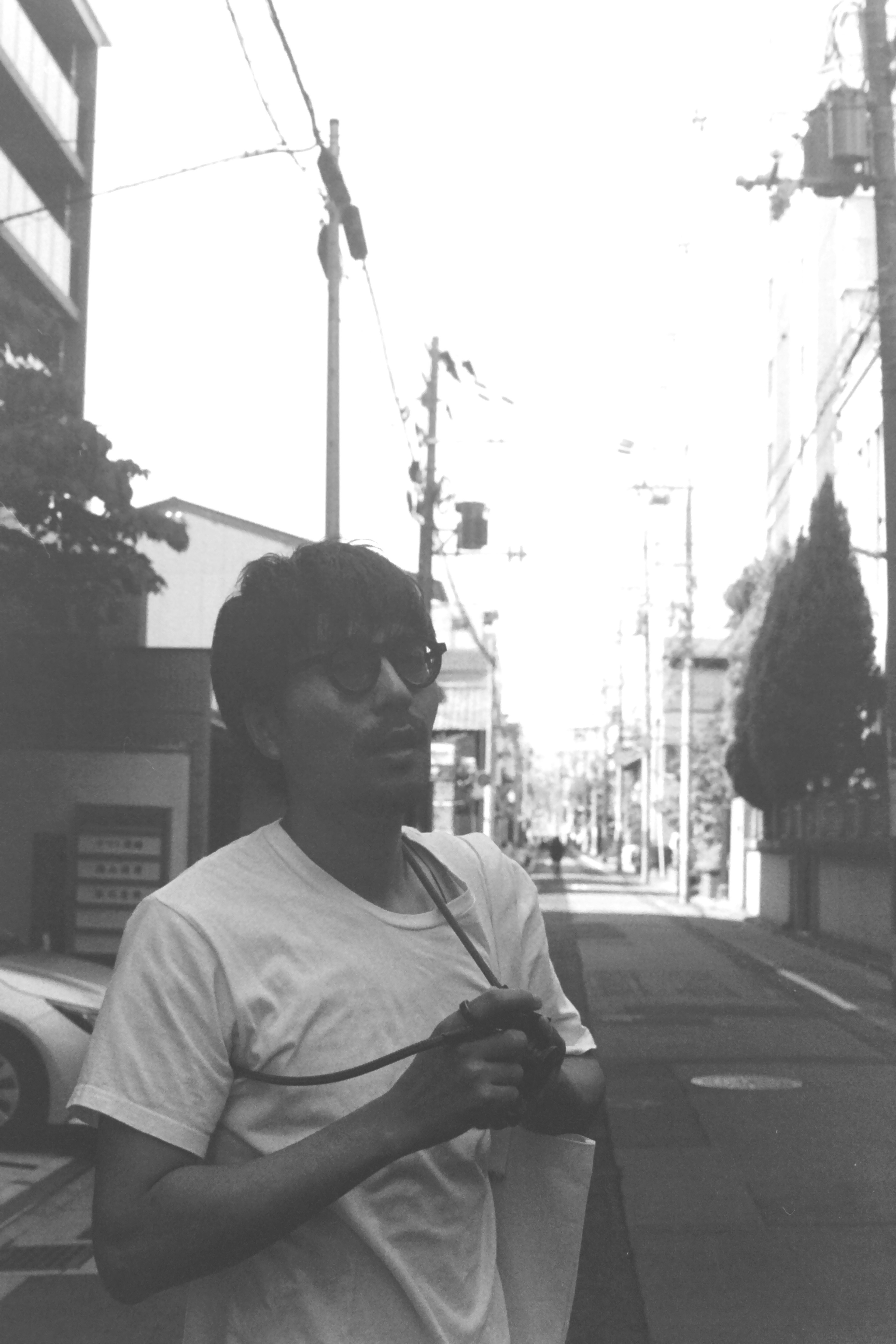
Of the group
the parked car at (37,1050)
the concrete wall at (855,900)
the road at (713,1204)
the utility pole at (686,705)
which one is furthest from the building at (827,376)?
the parked car at (37,1050)

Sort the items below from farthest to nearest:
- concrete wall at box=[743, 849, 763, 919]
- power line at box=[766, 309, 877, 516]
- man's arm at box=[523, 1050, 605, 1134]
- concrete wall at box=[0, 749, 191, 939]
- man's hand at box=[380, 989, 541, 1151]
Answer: concrete wall at box=[743, 849, 763, 919]
power line at box=[766, 309, 877, 516]
concrete wall at box=[0, 749, 191, 939]
man's arm at box=[523, 1050, 605, 1134]
man's hand at box=[380, 989, 541, 1151]

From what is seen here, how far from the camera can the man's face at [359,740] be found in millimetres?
1980

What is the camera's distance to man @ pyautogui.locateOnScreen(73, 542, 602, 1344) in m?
1.71

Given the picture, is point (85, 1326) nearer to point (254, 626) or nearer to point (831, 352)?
point (254, 626)

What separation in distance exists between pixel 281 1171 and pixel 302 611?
644 millimetres

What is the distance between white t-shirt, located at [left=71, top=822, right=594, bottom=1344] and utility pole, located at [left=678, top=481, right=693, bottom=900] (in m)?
43.3

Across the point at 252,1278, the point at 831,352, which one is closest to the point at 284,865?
the point at 252,1278

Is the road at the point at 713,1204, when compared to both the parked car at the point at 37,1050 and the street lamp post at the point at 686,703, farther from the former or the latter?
the street lamp post at the point at 686,703

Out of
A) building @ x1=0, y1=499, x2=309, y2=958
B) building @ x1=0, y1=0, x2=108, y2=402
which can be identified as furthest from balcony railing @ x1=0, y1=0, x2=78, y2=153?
building @ x1=0, y1=499, x2=309, y2=958

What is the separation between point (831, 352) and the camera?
42.1 metres

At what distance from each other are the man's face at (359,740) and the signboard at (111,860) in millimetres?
12869

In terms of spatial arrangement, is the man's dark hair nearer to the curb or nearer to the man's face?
the man's face

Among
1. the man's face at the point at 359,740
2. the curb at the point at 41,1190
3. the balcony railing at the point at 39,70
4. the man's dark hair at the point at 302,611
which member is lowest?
the curb at the point at 41,1190

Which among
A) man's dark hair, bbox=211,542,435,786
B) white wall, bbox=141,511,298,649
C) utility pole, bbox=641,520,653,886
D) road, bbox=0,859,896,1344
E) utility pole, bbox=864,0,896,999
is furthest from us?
utility pole, bbox=641,520,653,886
